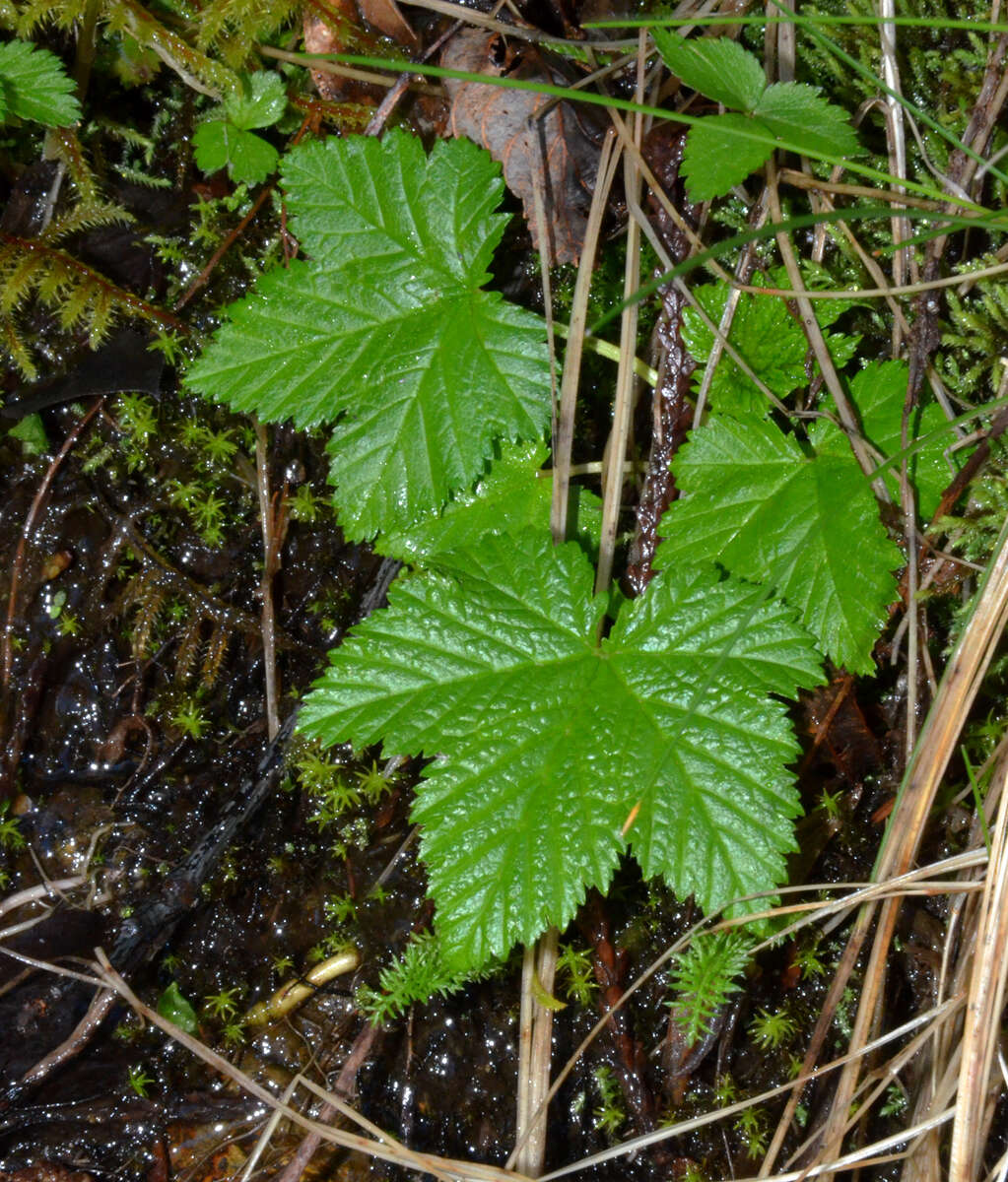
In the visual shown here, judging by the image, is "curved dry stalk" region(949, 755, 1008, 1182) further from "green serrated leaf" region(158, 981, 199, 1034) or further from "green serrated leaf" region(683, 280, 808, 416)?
"green serrated leaf" region(158, 981, 199, 1034)

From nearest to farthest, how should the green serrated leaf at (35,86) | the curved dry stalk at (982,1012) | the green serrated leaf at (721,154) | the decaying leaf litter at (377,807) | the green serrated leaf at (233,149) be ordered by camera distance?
the curved dry stalk at (982,1012), the green serrated leaf at (721,154), the decaying leaf litter at (377,807), the green serrated leaf at (35,86), the green serrated leaf at (233,149)

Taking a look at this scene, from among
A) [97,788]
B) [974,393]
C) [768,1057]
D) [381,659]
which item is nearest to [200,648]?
[97,788]

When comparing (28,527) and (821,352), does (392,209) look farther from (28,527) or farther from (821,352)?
(28,527)

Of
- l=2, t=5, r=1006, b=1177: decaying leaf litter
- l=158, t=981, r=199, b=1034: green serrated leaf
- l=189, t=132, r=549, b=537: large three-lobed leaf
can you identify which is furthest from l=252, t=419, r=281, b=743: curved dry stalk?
l=158, t=981, r=199, b=1034: green serrated leaf

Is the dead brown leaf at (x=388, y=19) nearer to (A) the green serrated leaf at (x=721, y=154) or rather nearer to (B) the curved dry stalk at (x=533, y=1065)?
(A) the green serrated leaf at (x=721, y=154)

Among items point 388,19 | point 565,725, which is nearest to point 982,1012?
point 565,725

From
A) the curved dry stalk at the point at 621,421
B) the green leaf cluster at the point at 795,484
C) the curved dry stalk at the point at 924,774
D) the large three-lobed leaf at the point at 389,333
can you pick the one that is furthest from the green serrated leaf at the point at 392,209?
the curved dry stalk at the point at 924,774

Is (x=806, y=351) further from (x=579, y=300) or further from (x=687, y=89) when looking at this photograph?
(x=687, y=89)
